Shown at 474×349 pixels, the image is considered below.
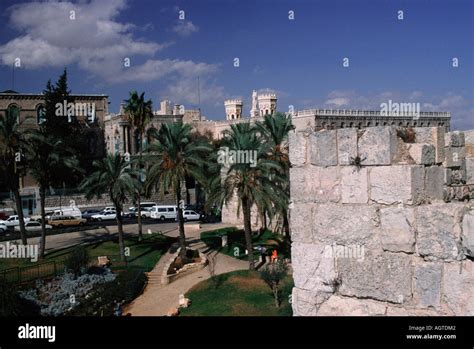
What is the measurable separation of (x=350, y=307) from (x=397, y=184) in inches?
32.5

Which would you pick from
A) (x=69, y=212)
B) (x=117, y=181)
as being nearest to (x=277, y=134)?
(x=117, y=181)

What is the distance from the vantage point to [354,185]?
11.0ft

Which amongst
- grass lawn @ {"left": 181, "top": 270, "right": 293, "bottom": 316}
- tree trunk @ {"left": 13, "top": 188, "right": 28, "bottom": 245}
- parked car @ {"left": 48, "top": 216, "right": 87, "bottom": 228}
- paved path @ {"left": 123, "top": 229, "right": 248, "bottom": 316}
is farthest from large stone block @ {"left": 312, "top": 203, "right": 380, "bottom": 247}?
parked car @ {"left": 48, "top": 216, "right": 87, "bottom": 228}

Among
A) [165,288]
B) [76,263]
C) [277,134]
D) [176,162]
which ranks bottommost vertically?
[165,288]

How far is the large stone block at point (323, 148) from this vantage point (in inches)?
136

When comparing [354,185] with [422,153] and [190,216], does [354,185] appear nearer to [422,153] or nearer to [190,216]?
[422,153]

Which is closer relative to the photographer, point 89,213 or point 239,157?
point 239,157

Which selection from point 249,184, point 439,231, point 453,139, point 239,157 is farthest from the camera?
point 249,184

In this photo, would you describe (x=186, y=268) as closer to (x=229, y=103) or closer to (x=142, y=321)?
(x=142, y=321)

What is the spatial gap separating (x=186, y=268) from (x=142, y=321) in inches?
747

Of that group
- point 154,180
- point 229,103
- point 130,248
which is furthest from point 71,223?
point 229,103

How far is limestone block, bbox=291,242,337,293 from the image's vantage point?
11.3 feet

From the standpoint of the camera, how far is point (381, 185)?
3.24 m

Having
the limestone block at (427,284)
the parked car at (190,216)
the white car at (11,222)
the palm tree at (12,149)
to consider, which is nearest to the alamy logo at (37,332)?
the limestone block at (427,284)
